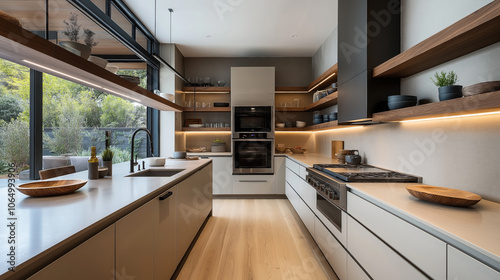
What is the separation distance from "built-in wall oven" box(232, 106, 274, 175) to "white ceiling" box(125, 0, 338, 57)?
4.02 ft

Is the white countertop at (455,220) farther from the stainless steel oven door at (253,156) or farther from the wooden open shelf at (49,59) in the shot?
the stainless steel oven door at (253,156)

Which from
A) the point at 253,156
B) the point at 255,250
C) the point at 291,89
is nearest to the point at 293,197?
the point at 253,156

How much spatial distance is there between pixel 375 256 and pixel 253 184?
3.43 meters

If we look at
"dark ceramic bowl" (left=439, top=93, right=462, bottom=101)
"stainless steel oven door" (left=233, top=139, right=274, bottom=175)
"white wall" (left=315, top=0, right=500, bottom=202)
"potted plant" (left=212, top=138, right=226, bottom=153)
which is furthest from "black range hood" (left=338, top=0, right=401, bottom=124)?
"potted plant" (left=212, top=138, right=226, bottom=153)

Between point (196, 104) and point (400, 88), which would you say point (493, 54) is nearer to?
point (400, 88)

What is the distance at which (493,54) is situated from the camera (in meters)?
1.37

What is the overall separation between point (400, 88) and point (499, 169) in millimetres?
1118

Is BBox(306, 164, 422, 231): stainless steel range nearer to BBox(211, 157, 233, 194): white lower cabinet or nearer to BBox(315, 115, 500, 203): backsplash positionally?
BBox(315, 115, 500, 203): backsplash

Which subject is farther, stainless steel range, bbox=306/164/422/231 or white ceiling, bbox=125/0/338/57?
white ceiling, bbox=125/0/338/57

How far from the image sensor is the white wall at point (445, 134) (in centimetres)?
139

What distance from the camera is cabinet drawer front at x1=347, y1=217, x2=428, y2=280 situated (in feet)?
3.77

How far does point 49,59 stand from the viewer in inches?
50.1

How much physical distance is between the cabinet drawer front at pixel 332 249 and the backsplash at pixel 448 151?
855mm

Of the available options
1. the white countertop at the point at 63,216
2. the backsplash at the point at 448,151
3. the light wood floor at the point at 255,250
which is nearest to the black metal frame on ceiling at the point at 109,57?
the white countertop at the point at 63,216
